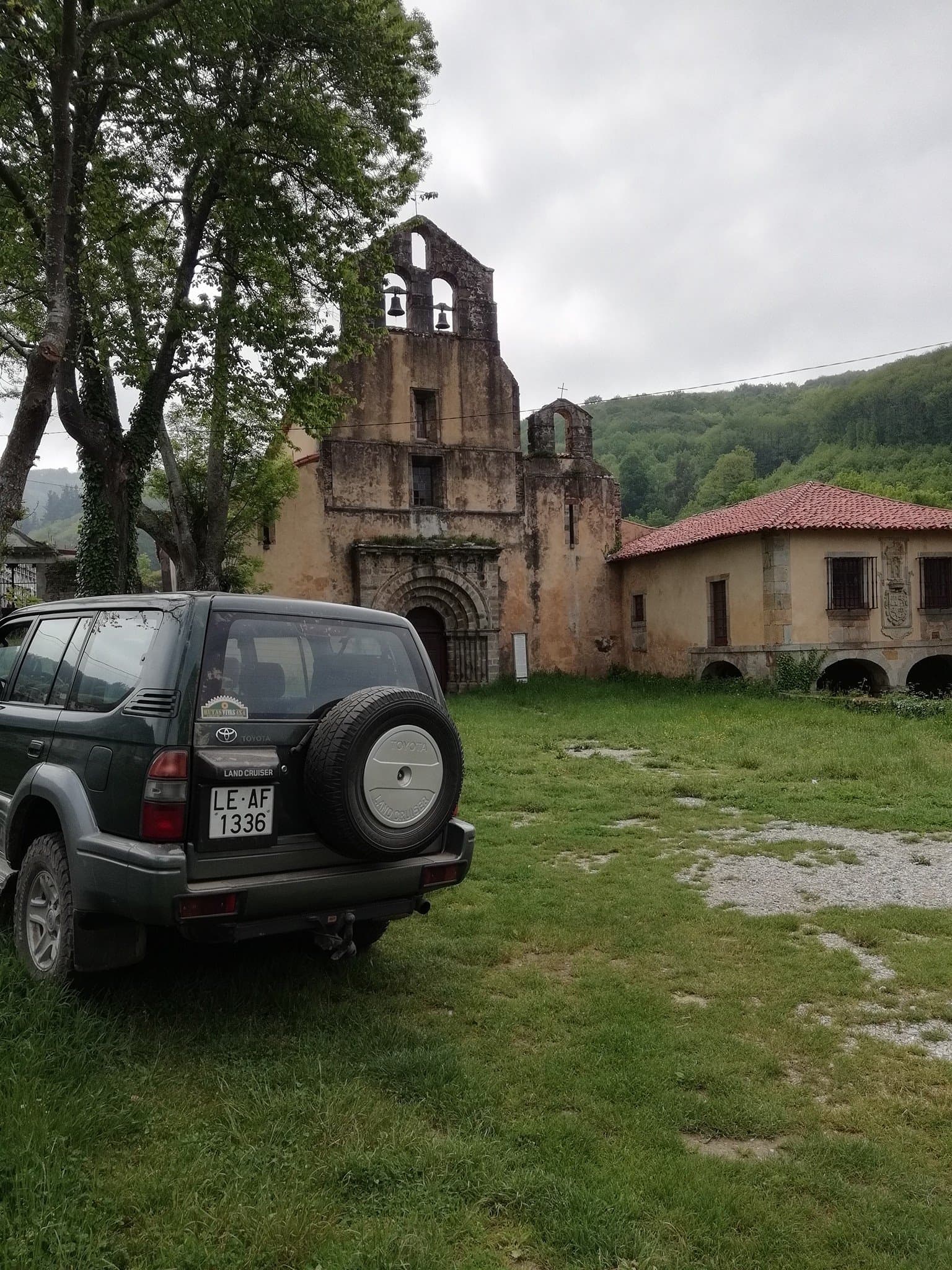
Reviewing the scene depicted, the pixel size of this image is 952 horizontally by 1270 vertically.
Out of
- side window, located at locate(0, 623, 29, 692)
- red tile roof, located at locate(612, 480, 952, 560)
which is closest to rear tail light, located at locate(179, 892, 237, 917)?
side window, located at locate(0, 623, 29, 692)

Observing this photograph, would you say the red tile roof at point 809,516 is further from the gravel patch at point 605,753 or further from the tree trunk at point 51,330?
the tree trunk at point 51,330

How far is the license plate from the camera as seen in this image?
3.38m

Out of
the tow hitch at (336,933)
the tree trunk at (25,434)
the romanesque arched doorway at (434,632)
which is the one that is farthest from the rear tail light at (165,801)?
the romanesque arched doorway at (434,632)

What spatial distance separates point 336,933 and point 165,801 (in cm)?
96

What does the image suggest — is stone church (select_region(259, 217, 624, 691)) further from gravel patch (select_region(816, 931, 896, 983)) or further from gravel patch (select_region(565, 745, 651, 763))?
gravel patch (select_region(816, 931, 896, 983))

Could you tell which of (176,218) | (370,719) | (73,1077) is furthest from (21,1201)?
(176,218)

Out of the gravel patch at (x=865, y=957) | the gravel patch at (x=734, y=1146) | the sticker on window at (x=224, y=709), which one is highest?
the sticker on window at (x=224, y=709)

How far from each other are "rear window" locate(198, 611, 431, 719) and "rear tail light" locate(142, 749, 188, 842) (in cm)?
23

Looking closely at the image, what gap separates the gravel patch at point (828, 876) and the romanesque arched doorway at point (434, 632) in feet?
51.5

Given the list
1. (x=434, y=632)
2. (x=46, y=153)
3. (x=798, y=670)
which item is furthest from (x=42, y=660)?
(x=434, y=632)

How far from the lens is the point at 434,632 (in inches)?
915

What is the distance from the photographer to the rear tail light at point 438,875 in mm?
3891

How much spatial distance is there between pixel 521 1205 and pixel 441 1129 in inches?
19.1

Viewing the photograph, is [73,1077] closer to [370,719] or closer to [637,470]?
[370,719]
